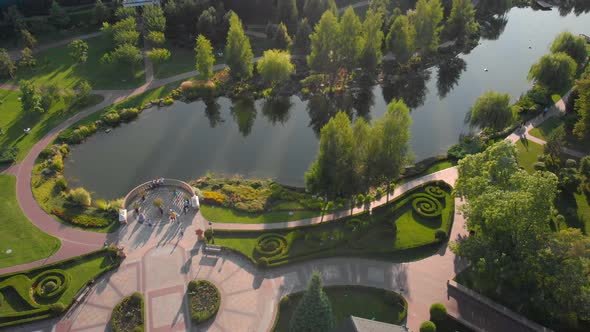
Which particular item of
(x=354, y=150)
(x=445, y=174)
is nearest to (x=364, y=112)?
(x=445, y=174)

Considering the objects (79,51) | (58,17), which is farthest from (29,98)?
(58,17)

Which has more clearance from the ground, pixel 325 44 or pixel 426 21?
pixel 426 21

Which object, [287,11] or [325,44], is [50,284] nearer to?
[325,44]

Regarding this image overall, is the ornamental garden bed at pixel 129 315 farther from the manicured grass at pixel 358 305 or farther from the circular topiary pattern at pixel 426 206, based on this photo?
the circular topiary pattern at pixel 426 206

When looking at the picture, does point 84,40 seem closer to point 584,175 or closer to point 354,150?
point 354,150

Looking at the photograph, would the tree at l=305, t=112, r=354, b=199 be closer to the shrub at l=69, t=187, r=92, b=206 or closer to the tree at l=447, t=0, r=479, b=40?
the shrub at l=69, t=187, r=92, b=206

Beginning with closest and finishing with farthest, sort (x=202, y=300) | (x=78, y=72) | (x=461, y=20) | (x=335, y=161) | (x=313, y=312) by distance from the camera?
(x=313, y=312)
(x=202, y=300)
(x=335, y=161)
(x=78, y=72)
(x=461, y=20)
